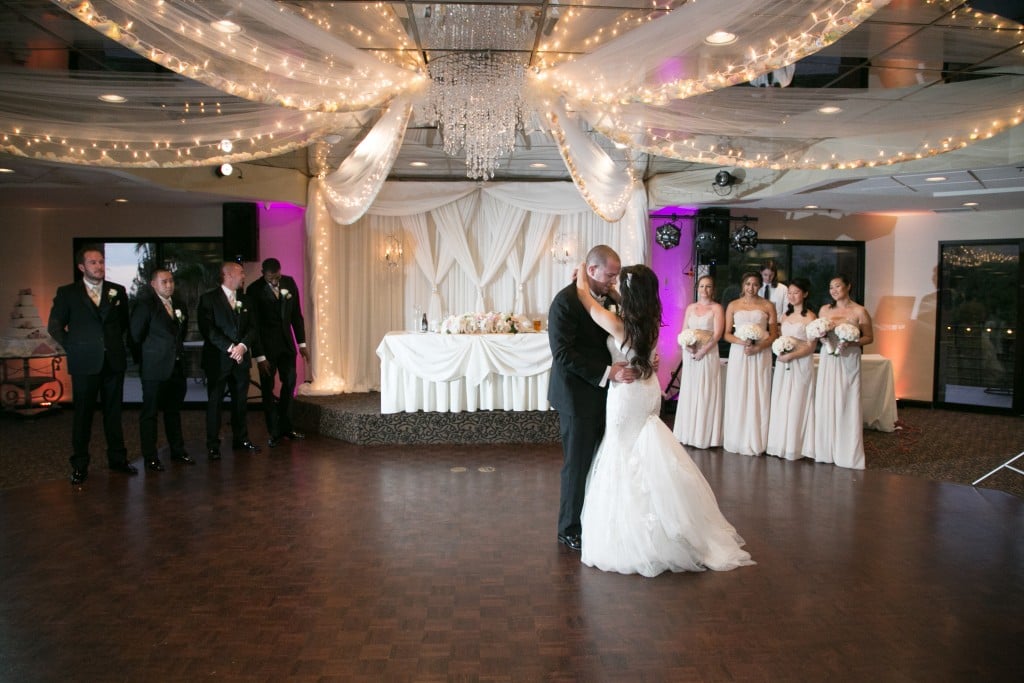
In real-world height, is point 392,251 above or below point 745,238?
below

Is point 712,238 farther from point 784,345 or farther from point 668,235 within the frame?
point 784,345

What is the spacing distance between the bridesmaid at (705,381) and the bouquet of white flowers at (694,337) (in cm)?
4

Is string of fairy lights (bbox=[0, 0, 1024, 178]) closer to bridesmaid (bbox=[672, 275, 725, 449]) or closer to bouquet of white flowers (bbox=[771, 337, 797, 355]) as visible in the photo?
bouquet of white flowers (bbox=[771, 337, 797, 355])

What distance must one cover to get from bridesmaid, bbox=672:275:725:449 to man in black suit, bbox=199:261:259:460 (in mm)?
4371

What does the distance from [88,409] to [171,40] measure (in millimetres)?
3407

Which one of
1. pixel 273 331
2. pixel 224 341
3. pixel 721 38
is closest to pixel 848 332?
pixel 721 38

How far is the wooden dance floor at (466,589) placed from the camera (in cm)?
302

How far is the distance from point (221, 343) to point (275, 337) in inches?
29.4

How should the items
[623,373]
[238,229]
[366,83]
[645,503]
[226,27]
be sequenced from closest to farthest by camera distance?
[226,27] → [645,503] → [623,373] → [366,83] → [238,229]

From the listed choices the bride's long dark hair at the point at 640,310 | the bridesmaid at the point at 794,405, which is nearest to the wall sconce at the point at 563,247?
the bridesmaid at the point at 794,405

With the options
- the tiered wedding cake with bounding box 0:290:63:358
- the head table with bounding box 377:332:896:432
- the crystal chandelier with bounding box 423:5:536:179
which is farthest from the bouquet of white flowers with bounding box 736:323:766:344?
the tiered wedding cake with bounding box 0:290:63:358

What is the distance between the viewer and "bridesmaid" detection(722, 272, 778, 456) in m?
7.18

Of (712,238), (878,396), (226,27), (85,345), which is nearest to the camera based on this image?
(226,27)

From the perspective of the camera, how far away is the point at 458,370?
24.8 ft
